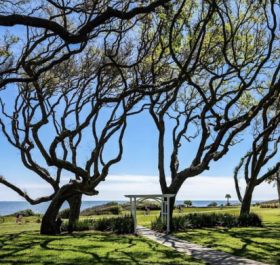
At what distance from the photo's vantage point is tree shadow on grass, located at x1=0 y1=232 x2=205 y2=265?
407 inches

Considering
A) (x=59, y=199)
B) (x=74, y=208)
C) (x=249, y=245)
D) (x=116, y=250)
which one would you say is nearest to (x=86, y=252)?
(x=116, y=250)

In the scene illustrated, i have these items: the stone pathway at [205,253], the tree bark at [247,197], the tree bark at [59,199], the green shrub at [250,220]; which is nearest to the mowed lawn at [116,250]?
the stone pathway at [205,253]

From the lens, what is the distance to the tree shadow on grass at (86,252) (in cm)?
1035

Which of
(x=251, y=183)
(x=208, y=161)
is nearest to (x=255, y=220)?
(x=251, y=183)

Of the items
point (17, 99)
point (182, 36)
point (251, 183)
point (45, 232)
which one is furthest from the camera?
point (251, 183)

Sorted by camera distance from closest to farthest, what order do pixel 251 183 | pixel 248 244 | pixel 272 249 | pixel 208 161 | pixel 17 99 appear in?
pixel 272 249, pixel 248 244, pixel 208 161, pixel 17 99, pixel 251 183

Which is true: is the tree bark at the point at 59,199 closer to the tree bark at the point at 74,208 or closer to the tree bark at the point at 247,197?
the tree bark at the point at 74,208

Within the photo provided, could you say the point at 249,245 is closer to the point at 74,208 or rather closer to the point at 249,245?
the point at 249,245

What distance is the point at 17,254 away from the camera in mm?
11375

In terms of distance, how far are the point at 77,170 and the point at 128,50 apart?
273 inches

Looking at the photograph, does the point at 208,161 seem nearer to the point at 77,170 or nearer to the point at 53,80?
the point at 77,170

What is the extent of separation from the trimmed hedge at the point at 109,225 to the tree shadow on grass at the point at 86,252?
3726 millimetres

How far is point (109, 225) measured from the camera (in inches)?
764

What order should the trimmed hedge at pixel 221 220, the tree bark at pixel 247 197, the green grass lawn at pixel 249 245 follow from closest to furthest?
the green grass lawn at pixel 249 245, the trimmed hedge at pixel 221 220, the tree bark at pixel 247 197
